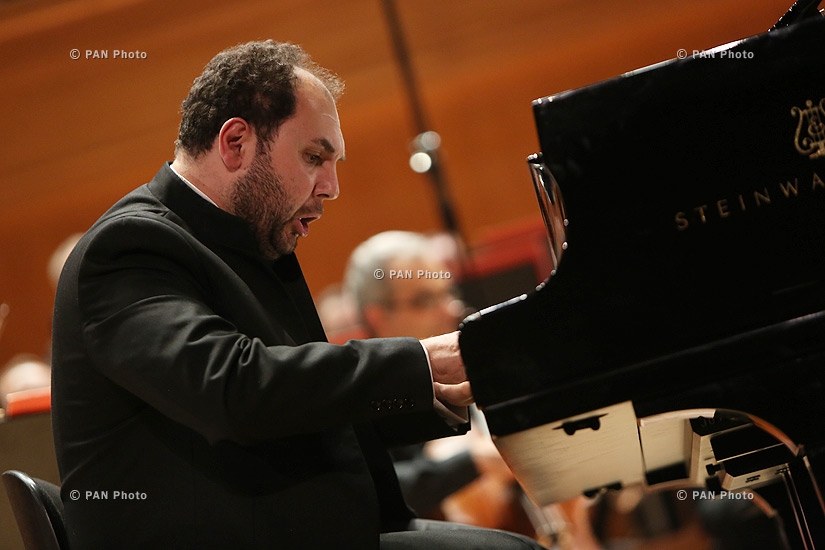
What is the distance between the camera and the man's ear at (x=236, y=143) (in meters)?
1.68

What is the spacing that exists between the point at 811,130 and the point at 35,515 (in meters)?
1.36

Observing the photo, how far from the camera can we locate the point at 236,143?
1.68 metres

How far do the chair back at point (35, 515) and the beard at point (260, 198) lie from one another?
0.59 metres

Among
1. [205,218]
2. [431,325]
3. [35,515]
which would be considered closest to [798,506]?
[205,218]

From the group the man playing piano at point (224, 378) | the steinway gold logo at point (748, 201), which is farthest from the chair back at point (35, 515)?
the steinway gold logo at point (748, 201)

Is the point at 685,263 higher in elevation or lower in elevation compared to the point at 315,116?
lower

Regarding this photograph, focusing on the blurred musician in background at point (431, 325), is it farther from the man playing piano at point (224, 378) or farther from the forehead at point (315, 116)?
the forehead at point (315, 116)

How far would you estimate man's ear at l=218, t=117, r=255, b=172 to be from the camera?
168cm

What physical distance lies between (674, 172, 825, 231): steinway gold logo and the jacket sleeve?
46 cm

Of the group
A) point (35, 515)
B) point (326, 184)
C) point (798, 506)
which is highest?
point (326, 184)

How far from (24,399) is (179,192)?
2.85 ft

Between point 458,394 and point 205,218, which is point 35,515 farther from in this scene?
point 458,394

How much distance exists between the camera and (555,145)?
1.29 metres

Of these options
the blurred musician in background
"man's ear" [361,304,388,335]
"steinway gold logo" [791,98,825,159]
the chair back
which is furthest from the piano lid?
"man's ear" [361,304,388,335]
